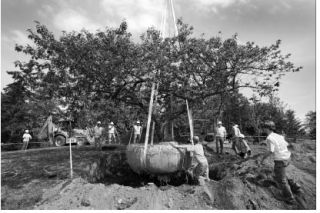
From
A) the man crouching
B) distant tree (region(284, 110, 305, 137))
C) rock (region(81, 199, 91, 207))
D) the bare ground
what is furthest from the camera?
→ distant tree (region(284, 110, 305, 137))

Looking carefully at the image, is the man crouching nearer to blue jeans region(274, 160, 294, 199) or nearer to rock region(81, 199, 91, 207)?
blue jeans region(274, 160, 294, 199)

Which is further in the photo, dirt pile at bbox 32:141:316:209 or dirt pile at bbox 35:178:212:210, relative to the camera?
dirt pile at bbox 32:141:316:209

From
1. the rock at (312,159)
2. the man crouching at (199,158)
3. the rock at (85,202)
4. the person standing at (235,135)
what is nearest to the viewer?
the rock at (85,202)

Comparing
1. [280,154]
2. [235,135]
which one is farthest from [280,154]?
[235,135]

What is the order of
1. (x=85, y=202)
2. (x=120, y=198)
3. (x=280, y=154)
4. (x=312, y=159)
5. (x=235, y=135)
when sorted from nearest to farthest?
(x=85, y=202)
(x=280, y=154)
(x=120, y=198)
(x=312, y=159)
(x=235, y=135)

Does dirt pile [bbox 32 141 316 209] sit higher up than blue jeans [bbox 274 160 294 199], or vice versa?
blue jeans [bbox 274 160 294 199]

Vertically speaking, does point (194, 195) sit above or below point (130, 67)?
below

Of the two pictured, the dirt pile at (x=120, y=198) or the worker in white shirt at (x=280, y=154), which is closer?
the dirt pile at (x=120, y=198)

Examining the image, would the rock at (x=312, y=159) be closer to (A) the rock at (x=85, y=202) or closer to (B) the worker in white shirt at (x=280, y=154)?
(B) the worker in white shirt at (x=280, y=154)

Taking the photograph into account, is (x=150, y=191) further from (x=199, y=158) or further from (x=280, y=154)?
(x=280, y=154)

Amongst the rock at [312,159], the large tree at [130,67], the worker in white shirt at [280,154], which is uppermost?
the large tree at [130,67]

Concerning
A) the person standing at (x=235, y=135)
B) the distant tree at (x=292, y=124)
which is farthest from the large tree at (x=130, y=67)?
the distant tree at (x=292, y=124)

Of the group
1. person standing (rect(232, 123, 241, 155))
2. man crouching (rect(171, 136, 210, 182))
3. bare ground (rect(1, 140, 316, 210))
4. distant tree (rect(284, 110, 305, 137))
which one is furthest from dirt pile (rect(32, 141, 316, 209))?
distant tree (rect(284, 110, 305, 137))

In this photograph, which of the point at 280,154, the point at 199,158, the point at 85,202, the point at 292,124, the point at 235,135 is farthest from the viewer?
the point at 292,124
